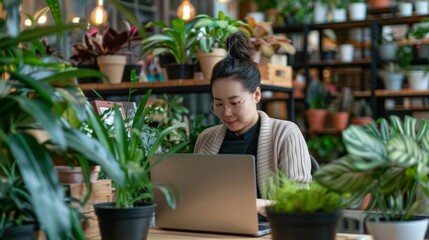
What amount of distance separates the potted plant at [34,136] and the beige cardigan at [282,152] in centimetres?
123

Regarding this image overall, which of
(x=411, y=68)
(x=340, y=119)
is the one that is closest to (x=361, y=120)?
(x=340, y=119)

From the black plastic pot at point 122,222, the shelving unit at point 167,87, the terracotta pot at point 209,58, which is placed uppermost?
the terracotta pot at point 209,58

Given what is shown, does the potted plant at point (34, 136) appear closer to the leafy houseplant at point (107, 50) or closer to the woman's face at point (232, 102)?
the woman's face at point (232, 102)

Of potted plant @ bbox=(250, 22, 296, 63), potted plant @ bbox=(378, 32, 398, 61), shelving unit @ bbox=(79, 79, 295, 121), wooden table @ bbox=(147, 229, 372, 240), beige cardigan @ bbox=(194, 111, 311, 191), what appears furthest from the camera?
potted plant @ bbox=(378, 32, 398, 61)

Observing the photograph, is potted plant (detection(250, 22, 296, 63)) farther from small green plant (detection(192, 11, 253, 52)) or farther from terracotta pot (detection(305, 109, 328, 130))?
terracotta pot (detection(305, 109, 328, 130))

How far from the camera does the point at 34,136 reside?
59.8 inches

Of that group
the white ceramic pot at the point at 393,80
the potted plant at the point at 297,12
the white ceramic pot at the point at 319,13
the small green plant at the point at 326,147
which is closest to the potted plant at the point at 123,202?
the white ceramic pot at the point at 393,80

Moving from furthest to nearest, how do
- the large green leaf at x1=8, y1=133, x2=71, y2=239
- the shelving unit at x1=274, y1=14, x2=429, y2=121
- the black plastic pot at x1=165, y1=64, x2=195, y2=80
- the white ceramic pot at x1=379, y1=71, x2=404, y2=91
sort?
the white ceramic pot at x1=379, y1=71, x2=404, y2=91 → the shelving unit at x1=274, y1=14, x2=429, y2=121 → the black plastic pot at x1=165, y1=64, x2=195, y2=80 → the large green leaf at x1=8, y1=133, x2=71, y2=239

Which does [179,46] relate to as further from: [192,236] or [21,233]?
[21,233]

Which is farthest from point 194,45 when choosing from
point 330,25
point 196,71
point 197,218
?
point 330,25

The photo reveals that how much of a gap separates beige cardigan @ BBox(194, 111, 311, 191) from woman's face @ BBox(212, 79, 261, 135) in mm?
89

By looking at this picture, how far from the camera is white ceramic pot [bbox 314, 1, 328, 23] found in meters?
7.67

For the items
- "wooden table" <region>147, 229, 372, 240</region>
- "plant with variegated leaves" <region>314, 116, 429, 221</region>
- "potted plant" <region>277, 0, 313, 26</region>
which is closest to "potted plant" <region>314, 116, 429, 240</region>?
"plant with variegated leaves" <region>314, 116, 429, 221</region>

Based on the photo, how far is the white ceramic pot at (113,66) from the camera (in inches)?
168
